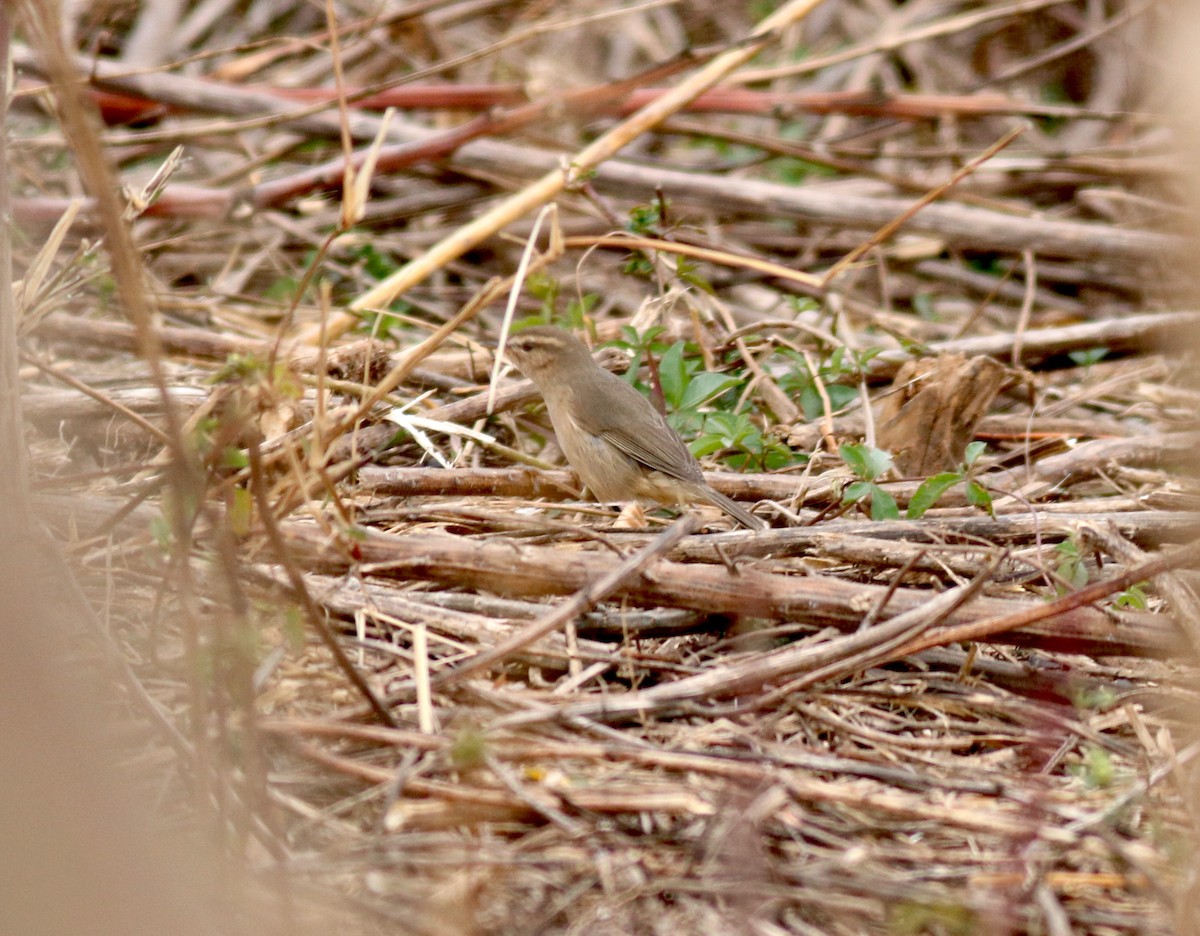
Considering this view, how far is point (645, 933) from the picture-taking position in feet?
7.95

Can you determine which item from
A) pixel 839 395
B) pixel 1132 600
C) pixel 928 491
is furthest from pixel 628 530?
pixel 839 395

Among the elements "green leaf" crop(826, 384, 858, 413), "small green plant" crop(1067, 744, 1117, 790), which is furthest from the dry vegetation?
"green leaf" crop(826, 384, 858, 413)

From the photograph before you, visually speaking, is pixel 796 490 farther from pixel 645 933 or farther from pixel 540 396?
pixel 645 933

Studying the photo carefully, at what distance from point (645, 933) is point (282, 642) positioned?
3.76 ft

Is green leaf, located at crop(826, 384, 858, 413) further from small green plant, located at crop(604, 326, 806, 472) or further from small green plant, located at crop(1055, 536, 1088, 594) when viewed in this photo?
small green plant, located at crop(1055, 536, 1088, 594)

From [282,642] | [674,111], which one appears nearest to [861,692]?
[282,642]

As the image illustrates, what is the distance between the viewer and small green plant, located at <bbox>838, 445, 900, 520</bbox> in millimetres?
4020

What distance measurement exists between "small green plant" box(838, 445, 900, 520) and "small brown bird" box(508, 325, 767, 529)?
27.2 inches

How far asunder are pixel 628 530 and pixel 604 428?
105 centimetres

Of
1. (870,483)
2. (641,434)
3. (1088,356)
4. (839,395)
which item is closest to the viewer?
(870,483)

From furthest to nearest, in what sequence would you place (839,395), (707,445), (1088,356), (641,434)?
(1088,356) → (839,395) → (641,434) → (707,445)

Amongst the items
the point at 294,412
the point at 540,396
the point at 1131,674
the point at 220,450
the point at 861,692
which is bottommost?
the point at 1131,674

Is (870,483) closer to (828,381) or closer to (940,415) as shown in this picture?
(940,415)

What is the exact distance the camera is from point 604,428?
16.5ft
